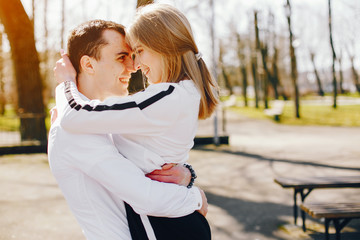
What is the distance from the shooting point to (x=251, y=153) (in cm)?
1084

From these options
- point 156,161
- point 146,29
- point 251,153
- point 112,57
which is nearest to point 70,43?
point 112,57

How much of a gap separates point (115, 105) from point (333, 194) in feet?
18.8

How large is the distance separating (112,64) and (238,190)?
5250 mm

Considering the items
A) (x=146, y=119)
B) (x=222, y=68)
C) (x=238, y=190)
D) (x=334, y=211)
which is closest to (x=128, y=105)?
(x=146, y=119)

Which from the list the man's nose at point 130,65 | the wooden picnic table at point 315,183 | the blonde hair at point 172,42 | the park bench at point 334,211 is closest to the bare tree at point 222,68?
the wooden picnic table at point 315,183

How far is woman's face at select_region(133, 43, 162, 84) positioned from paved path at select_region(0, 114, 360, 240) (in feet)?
10.5

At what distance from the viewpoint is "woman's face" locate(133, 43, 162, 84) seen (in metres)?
1.88

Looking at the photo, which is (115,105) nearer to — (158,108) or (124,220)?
(158,108)

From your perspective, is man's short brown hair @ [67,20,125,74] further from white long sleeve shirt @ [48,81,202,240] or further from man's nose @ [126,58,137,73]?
white long sleeve shirt @ [48,81,202,240]

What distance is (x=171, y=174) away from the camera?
69.8 inches

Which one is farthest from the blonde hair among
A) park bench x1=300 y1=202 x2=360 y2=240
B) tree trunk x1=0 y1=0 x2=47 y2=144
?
tree trunk x1=0 y1=0 x2=47 y2=144

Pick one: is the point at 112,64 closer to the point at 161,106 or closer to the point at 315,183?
the point at 161,106

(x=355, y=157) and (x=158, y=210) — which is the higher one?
(x=158, y=210)

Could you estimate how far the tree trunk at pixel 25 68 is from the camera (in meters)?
12.2
